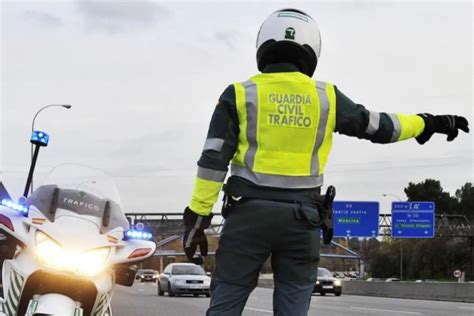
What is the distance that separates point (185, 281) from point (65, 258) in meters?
21.4

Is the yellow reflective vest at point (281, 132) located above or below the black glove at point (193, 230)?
above

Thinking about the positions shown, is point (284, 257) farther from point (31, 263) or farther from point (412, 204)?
point (412, 204)

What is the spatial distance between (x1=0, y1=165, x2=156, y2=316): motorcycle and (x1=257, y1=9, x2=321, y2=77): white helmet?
129cm

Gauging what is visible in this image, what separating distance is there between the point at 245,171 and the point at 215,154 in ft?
0.64

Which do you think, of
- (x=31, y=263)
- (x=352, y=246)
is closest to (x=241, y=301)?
(x=31, y=263)

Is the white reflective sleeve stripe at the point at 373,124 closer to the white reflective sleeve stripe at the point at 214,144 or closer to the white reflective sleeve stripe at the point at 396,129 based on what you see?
the white reflective sleeve stripe at the point at 396,129

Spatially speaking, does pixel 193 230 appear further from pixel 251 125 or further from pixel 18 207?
pixel 18 207

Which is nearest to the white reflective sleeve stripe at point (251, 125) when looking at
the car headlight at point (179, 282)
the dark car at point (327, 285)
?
the car headlight at point (179, 282)

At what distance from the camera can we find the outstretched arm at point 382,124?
390cm

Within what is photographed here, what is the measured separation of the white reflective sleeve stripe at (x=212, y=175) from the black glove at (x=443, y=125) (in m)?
1.17

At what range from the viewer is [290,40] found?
392 cm

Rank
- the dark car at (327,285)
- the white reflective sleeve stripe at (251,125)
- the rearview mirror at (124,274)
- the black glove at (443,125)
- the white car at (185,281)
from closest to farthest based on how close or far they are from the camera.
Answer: the white reflective sleeve stripe at (251,125)
the black glove at (443,125)
the rearview mirror at (124,274)
the white car at (185,281)
the dark car at (327,285)

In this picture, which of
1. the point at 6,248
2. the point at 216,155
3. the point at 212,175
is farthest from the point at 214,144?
the point at 6,248

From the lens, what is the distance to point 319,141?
383 centimetres
